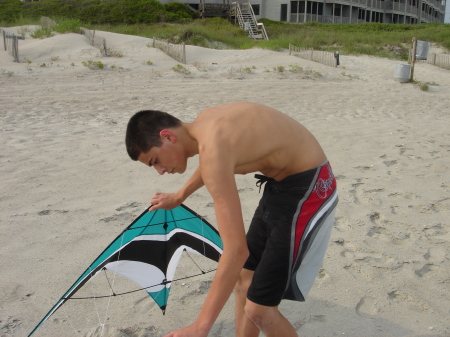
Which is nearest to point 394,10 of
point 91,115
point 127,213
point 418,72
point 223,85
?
point 418,72

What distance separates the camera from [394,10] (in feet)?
146

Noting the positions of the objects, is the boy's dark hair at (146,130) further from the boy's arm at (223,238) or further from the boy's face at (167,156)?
the boy's arm at (223,238)

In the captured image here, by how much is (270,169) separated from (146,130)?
60 centimetres

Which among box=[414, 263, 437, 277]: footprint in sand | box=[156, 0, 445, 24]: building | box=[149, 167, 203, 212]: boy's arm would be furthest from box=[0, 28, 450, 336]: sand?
box=[156, 0, 445, 24]: building

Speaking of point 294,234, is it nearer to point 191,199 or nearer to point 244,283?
point 244,283

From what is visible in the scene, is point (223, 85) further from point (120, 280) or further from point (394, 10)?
point (394, 10)

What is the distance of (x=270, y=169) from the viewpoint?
2.23 metres

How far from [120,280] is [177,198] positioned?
1.03 metres

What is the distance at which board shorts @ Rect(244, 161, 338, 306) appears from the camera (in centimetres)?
215

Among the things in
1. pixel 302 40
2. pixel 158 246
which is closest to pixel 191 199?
pixel 158 246

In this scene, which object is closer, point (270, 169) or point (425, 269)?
point (270, 169)

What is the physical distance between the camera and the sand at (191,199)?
2936 mm

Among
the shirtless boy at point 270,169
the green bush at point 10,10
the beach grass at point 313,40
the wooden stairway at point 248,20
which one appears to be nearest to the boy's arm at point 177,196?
the shirtless boy at point 270,169

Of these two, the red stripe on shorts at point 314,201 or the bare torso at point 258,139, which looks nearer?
the bare torso at point 258,139
